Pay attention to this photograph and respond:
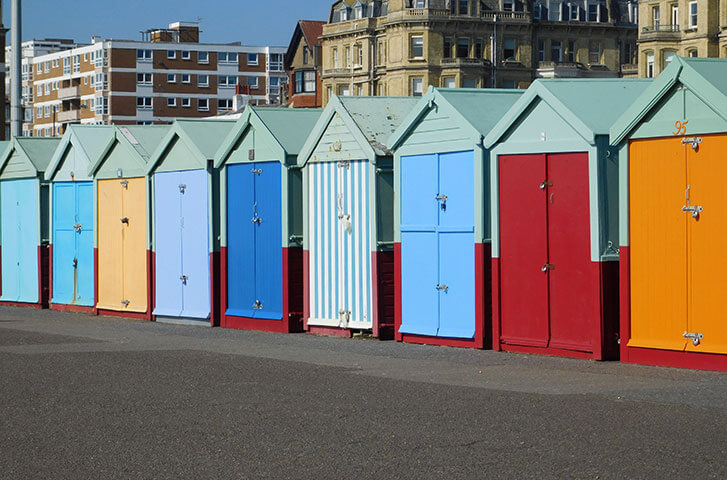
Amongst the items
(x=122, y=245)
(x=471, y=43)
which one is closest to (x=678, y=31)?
(x=471, y=43)

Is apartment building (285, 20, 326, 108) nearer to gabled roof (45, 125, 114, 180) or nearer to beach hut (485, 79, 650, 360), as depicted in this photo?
gabled roof (45, 125, 114, 180)

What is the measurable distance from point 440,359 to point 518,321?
3.49 feet

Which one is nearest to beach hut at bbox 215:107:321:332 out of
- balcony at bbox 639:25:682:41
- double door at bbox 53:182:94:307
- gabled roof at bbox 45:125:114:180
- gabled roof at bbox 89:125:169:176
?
gabled roof at bbox 89:125:169:176

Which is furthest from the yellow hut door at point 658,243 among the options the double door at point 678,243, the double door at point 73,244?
the double door at point 73,244

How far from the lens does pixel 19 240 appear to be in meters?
25.5

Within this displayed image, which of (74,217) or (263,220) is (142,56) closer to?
(74,217)

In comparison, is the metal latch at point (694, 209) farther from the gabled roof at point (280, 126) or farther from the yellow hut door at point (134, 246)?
the yellow hut door at point (134, 246)

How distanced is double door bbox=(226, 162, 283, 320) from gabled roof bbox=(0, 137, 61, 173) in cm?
701

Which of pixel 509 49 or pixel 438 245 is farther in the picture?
pixel 509 49

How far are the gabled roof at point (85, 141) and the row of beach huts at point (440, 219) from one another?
65mm

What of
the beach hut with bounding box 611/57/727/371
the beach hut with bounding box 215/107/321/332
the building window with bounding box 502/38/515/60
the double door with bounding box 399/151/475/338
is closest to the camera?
the beach hut with bounding box 611/57/727/371

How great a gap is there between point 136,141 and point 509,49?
71942mm

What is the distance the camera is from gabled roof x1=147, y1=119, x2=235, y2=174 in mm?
19703

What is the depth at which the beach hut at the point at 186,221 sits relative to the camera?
771 inches
